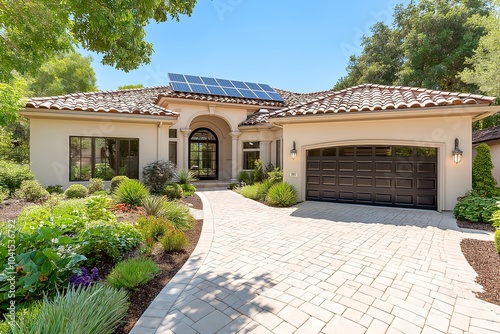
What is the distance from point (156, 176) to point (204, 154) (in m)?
7.78

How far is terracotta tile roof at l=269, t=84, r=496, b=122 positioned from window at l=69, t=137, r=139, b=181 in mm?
7804

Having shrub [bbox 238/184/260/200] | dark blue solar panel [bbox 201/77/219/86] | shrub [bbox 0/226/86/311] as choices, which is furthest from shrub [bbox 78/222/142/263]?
dark blue solar panel [bbox 201/77/219/86]

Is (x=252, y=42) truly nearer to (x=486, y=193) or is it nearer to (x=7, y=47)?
(x=7, y=47)

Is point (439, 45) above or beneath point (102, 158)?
above

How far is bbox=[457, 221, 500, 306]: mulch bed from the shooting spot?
369cm

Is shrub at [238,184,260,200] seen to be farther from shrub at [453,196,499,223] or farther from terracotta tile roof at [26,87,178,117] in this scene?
shrub at [453,196,499,223]

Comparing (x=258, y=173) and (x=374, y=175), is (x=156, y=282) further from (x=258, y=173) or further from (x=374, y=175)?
(x=258, y=173)

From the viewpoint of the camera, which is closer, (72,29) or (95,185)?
(72,29)

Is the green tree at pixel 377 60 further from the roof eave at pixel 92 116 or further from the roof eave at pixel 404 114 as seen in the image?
the roof eave at pixel 92 116

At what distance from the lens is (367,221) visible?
7.86 metres

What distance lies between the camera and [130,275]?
3.61 metres

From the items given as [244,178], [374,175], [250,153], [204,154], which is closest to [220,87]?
[204,154]

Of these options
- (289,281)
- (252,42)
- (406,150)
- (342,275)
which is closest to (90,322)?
(289,281)

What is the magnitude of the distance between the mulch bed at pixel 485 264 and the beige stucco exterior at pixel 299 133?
407cm
